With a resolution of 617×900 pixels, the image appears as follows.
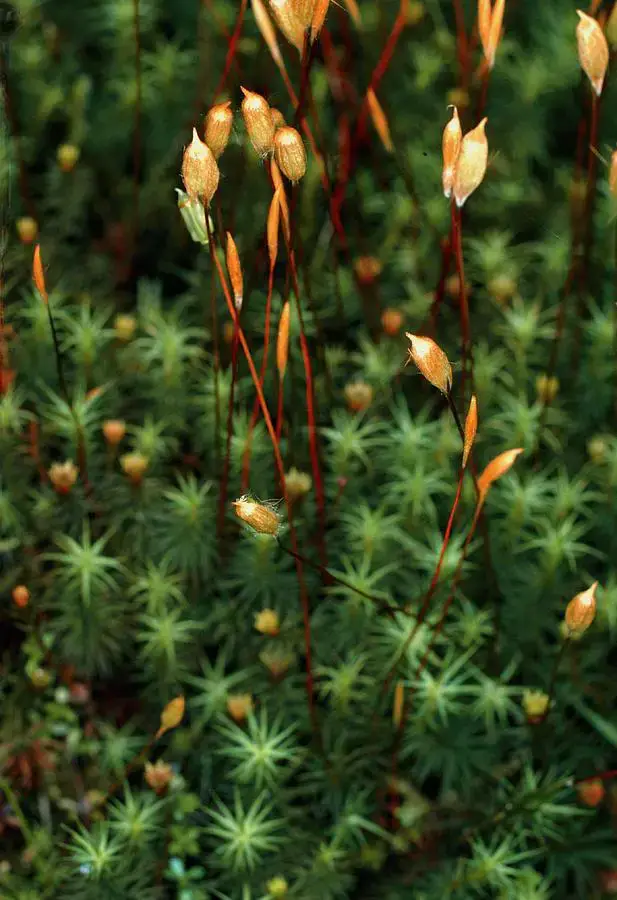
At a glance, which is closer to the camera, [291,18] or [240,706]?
[291,18]

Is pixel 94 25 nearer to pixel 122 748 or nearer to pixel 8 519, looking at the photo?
pixel 8 519

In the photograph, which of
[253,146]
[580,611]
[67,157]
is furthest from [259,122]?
[67,157]

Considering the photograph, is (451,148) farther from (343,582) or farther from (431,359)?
(343,582)

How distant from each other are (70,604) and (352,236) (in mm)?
790

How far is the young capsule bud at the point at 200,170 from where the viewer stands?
0.95m

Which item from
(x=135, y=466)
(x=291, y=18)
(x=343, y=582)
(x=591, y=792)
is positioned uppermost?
(x=291, y=18)

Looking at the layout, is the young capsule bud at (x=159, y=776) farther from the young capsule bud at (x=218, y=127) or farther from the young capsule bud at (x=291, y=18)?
the young capsule bud at (x=291, y=18)

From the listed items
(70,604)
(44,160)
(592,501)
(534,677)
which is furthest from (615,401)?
(44,160)

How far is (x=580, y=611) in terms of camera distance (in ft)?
3.41

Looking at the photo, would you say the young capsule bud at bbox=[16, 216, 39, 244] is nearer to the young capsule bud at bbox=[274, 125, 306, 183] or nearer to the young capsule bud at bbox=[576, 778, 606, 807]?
the young capsule bud at bbox=[274, 125, 306, 183]

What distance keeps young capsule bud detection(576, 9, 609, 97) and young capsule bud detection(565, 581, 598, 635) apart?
1.67 feet

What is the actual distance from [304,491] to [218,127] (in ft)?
1.80

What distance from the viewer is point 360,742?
138 centimetres

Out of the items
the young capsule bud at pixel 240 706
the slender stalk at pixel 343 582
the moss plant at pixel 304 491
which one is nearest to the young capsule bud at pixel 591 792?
the moss plant at pixel 304 491
